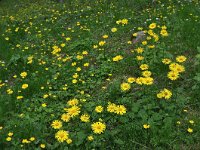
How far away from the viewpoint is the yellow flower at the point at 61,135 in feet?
17.4

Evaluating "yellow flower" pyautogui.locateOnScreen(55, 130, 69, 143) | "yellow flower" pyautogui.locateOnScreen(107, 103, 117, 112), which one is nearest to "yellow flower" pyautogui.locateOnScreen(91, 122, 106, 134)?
"yellow flower" pyautogui.locateOnScreen(107, 103, 117, 112)

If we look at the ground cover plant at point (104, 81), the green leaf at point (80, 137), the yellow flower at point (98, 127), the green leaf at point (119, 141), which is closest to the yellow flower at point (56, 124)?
the ground cover plant at point (104, 81)

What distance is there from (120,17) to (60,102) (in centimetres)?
450

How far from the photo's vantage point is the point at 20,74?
7.62 meters

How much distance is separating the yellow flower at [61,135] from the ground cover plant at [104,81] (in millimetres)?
17

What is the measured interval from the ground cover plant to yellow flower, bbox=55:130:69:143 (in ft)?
0.06

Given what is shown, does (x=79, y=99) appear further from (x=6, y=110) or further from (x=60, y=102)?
(x=6, y=110)

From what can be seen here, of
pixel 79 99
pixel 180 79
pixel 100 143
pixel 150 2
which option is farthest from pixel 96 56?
pixel 150 2

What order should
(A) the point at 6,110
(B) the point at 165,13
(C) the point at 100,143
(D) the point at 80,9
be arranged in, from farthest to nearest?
(D) the point at 80,9
(B) the point at 165,13
(A) the point at 6,110
(C) the point at 100,143

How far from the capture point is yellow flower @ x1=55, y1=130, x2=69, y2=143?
5.29m

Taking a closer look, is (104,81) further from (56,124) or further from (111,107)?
(56,124)

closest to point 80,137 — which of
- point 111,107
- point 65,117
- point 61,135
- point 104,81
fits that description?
point 61,135

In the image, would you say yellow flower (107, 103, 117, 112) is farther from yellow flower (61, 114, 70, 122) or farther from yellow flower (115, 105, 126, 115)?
yellow flower (61, 114, 70, 122)

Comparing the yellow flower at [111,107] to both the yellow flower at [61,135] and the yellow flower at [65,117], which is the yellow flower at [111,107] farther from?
the yellow flower at [61,135]
